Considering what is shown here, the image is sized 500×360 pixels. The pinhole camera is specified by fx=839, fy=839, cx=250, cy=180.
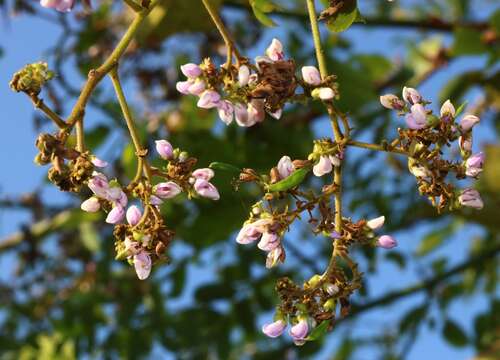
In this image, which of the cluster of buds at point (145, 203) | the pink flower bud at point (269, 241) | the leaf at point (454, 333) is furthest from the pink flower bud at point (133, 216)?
the leaf at point (454, 333)

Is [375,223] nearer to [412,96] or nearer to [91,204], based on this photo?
[412,96]

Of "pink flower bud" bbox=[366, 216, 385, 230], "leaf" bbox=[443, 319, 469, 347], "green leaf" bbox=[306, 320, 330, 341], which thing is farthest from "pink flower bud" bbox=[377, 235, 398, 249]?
"leaf" bbox=[443, 319, 469, 347]

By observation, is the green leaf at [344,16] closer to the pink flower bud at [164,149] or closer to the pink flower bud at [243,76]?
the pink flower bud at [243,76]

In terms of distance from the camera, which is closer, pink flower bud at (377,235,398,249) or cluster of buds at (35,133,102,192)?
cluster of buds at (35,133,102,192)

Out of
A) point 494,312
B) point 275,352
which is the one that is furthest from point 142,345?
point 494,312

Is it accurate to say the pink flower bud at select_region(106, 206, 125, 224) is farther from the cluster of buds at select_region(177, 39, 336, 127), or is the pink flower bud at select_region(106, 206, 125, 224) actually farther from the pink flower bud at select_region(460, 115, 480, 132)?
the pink flower bud at select_region(460, 115, 480, 132)

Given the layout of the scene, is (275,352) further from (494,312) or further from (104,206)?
(104,206)
